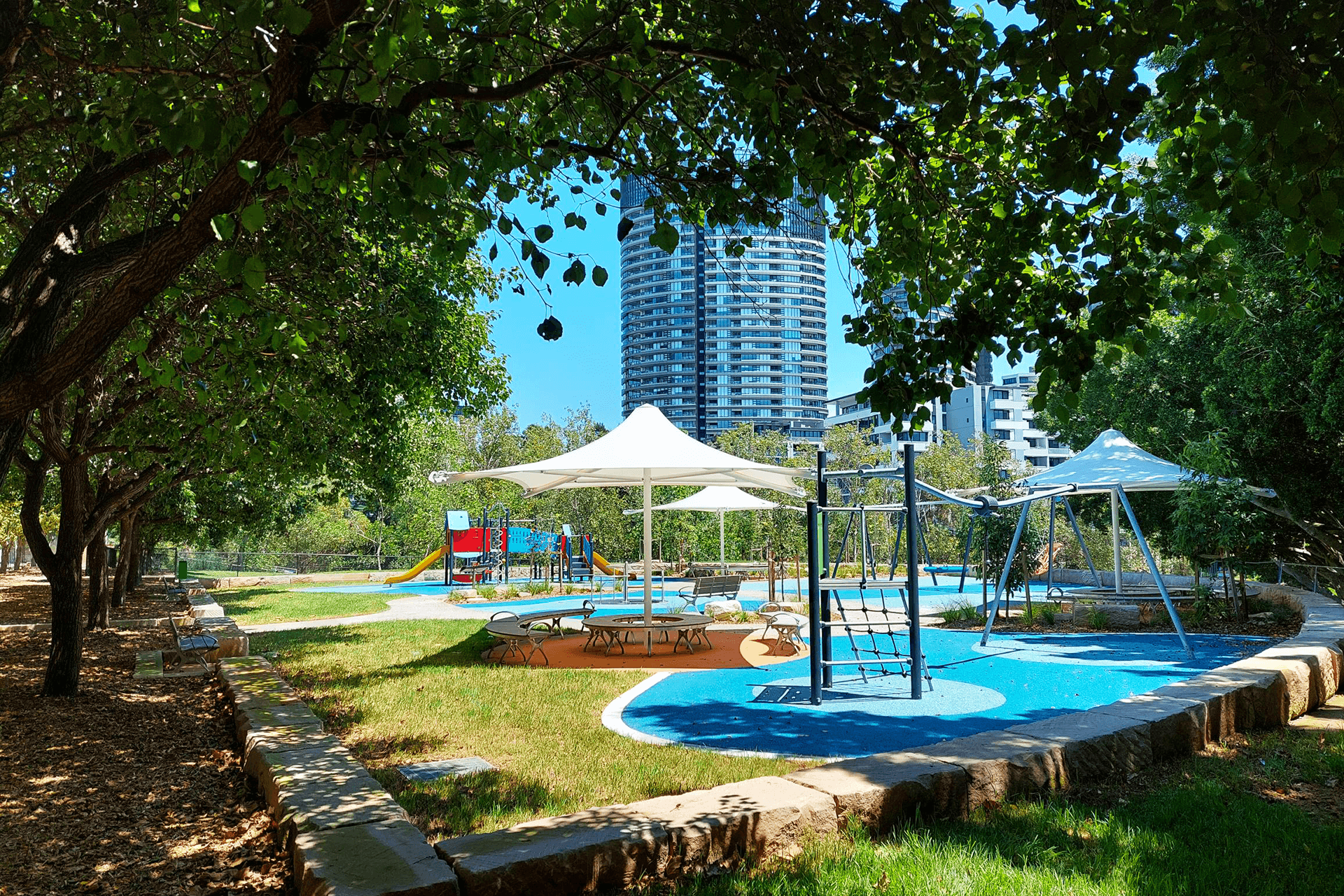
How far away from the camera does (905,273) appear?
468 cm

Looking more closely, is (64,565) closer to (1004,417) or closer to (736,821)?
(736,821)

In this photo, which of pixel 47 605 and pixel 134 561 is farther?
pixel 134 561

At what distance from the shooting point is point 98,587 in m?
14.7

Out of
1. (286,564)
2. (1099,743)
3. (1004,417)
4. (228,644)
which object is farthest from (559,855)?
(1004,417)

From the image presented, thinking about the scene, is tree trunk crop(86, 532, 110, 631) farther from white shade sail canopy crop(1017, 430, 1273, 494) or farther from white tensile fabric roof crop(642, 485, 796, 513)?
white shade sail canopy crop(1017, 430, 1273, 494)

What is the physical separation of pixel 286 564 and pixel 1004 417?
2791 inches

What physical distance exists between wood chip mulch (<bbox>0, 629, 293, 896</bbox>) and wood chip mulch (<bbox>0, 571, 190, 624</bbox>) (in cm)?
801

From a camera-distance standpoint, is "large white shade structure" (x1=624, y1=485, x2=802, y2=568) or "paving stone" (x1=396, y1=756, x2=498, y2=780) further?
"large white shade structure" (x1=624, y1=485, x2=802, y2=568)

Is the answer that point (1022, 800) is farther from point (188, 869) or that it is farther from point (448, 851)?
point (188, 869)

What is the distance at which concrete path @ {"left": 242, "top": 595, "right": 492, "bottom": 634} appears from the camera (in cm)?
1609

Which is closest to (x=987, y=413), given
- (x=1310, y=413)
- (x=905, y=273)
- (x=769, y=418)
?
(x=769, y=418)

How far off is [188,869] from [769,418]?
121086 mm

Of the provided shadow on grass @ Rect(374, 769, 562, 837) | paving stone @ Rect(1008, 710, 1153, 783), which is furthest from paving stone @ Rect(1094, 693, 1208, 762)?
shadow on grass @ Rect(374, 769, 562, 837)

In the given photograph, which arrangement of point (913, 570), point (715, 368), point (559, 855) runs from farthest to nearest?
1. point (715, 368)
2. point (913, 570)
3. point (559, 855)
